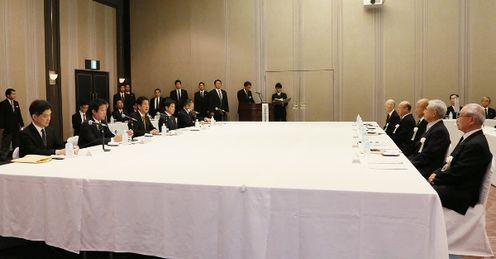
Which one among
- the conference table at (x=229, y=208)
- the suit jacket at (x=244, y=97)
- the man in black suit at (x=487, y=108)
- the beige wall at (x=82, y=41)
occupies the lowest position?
the conference table at (x=229, y=208)

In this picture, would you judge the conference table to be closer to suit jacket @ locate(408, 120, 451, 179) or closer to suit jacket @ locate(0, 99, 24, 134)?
suit jacket @ locate(408, 120, 451, 179)

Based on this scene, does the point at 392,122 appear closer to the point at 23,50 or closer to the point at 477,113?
the point at 477,113

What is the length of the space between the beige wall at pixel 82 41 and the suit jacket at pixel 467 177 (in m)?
9.45

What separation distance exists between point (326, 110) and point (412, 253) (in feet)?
31.8

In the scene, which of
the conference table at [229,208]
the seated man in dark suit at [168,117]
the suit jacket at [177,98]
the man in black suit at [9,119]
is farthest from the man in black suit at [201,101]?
the conference table at [229,208]

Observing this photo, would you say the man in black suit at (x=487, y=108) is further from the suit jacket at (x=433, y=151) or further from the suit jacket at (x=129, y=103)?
the suit jacket at (x=129, y=103)

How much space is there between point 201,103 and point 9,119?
4738 millimetres

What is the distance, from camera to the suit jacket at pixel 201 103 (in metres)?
12.0

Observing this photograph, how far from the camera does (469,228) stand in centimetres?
290

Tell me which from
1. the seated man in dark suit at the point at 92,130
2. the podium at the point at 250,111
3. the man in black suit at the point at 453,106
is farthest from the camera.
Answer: the podium at the point at 250,111

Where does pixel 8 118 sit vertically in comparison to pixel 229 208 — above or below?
above

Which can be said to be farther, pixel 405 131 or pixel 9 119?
pixel 9 119

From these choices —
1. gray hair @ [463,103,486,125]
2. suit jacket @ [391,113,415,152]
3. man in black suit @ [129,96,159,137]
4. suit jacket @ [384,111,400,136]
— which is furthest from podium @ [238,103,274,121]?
gray hair @ [463,103,486,125]

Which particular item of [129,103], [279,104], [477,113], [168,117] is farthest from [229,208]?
[129,103]
